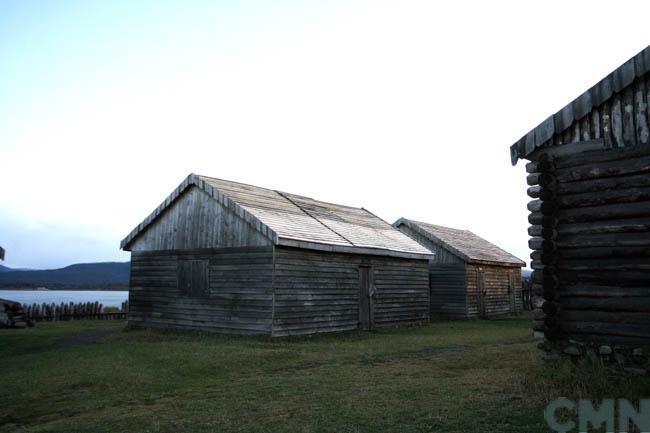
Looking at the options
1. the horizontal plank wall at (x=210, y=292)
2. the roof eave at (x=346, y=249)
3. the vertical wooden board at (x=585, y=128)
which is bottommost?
the horizontal plank wall at (x=210, y=292)

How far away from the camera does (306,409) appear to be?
26.2 ft

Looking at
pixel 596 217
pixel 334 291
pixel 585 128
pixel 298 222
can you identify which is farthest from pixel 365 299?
pixel 585 128

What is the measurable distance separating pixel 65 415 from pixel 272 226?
1063 cm

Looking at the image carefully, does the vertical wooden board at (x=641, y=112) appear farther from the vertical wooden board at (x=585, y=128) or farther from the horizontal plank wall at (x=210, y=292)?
the horizontal plank wall at (x=210, y=292)

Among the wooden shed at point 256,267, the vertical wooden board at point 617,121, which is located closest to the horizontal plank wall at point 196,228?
the wooden shed at point 256,267

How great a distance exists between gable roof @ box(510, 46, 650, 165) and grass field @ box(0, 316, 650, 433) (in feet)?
14.0

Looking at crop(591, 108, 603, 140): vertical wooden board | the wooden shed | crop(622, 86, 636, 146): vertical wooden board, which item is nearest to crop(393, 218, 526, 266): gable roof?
the wooden shed

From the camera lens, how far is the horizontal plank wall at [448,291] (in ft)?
99.1

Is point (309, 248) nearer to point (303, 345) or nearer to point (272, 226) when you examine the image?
point (272, 226)

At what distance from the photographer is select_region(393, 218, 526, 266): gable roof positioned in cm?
3088

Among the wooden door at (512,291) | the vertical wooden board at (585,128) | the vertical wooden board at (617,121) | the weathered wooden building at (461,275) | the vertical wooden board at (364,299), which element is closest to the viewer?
the vertical wooden board at (617,121)

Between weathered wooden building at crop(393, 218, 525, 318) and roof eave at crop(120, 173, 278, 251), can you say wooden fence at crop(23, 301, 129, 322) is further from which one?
weathered wooden building at crop(393, 218, 525, 318)

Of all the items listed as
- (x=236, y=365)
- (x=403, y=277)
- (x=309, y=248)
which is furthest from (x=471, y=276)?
(x=236, y=365)

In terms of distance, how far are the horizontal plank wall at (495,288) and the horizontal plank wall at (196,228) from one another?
1612 cm
